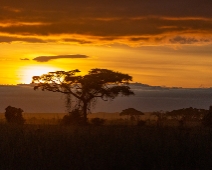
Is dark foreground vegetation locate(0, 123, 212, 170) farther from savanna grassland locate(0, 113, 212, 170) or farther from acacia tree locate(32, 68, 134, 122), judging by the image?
acacia tree locate(32, 68, 134, 122)

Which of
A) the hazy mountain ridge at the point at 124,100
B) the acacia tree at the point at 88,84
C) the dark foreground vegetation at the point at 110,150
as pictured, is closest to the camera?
the dark foreground vegetation at the point at 110,150

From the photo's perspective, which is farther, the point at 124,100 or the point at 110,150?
the point at 124,100

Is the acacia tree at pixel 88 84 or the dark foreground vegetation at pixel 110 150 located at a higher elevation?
the acacia tree at pixel 88 84

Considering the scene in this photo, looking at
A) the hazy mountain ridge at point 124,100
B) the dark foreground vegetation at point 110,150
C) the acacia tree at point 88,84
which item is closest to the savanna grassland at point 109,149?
the dark foreground vegetation at point 110,150

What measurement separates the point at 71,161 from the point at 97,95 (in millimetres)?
28394

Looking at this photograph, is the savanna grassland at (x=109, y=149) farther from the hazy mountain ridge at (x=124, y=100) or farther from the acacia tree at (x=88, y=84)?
the hazy mountain ridge at (x=124, y=100)

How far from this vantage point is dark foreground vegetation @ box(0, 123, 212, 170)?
1303cm

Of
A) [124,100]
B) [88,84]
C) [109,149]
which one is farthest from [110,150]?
[124,100]

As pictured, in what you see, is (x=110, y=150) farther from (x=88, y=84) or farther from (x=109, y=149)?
(x=88, y=84)

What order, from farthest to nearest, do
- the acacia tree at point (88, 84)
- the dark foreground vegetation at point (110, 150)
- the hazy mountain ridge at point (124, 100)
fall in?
1. the hazy mountain ridge at point (124, 100)
2. the acacia tree at point (88, 84)
3. the dark foreground vegetation at point (110, 150)

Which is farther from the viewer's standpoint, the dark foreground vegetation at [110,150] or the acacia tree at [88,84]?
the acacia tree at [88,84]

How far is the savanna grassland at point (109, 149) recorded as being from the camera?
1304 centimetres

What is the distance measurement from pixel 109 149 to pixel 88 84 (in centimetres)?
2849

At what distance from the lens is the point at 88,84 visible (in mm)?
41844
